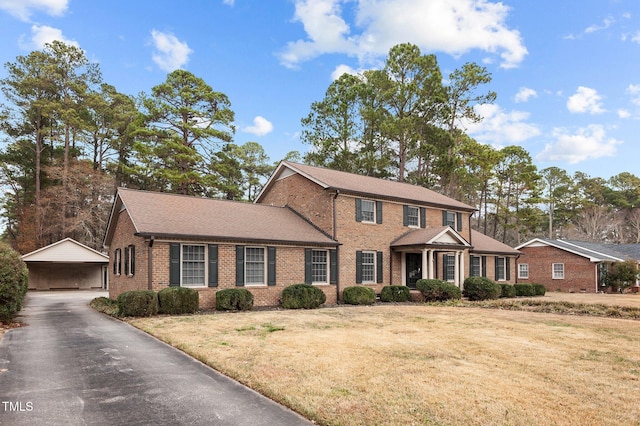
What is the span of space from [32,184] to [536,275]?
4575 centimetres

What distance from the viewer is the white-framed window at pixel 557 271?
1349 inches

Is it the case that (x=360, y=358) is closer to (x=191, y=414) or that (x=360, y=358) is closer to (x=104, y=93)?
(x=191, y=414)

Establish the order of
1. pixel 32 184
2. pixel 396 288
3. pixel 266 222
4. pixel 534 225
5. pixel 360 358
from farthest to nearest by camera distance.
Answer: pixel 534 225, pixel 32 184, pixel 396 288, pixel 266 222, pixel 360 358

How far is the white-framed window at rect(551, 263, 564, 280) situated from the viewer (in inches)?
1349

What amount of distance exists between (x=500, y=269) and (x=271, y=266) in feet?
62.4

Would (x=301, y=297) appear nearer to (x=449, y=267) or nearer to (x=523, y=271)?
(x=449, y=267)

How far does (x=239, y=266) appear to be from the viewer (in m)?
17.8

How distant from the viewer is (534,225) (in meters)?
45.5

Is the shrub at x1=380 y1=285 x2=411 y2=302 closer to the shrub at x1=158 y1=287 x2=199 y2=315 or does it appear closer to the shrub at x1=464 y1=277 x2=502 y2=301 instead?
the shrub at x1=464 y1=277 x2=502 y2=301

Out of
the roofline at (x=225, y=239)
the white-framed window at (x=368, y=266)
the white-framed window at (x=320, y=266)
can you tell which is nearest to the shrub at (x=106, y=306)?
the roofline at (x=225, y=239)

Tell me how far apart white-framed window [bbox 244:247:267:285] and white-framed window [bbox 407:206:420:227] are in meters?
9.67

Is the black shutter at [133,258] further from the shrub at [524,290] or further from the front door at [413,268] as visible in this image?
the shrub at [524,290]

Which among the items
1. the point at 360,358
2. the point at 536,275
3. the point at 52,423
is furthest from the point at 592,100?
the point at 52,423

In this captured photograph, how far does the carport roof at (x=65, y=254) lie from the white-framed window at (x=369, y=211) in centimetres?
2267
